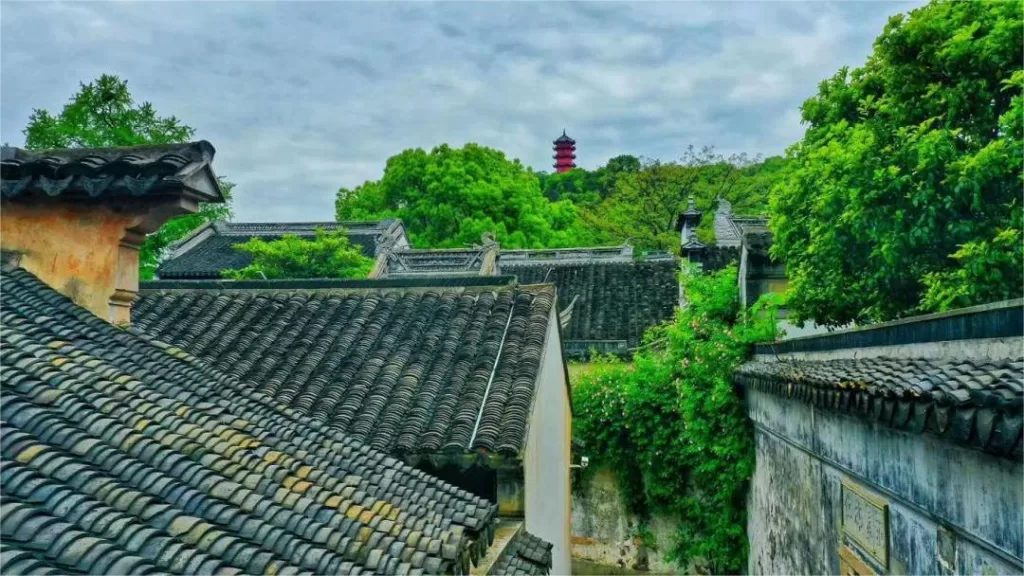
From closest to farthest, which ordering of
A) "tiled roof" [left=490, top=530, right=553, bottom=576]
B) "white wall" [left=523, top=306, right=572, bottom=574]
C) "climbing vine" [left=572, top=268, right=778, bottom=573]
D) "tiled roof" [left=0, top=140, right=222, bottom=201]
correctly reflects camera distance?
"tiled roof" [left=0, top=140, right=222, bottom=201], "tiled roof" [left=490, top=530, right=553, bottom=576], "white wall" [left=523, top=306, right=572, bottom=574], "climbing vine" [left=572, top=268, right=778, bottom=573]

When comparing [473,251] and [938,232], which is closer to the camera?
A: [938,232]

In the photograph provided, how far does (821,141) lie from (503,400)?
18.9 ft

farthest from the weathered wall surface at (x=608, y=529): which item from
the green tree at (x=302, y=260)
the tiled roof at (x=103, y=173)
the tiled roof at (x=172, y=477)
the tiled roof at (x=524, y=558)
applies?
the green tree at (x=302, y=260)

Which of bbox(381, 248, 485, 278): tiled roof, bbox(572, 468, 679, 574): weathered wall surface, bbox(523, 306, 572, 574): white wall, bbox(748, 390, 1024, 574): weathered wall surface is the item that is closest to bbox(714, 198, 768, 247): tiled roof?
bbox(381, 248, 485, 278): tiled roof

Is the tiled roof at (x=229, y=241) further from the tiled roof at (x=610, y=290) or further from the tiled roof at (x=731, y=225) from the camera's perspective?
the tiled roof at (x=731, y=225)

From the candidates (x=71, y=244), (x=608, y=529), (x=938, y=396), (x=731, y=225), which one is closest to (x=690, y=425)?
(x=608, y=529)

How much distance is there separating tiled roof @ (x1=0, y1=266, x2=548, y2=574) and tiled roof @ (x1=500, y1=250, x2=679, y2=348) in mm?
14023

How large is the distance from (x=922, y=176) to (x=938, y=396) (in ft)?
16.4

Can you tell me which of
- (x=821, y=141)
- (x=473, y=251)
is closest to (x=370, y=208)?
(x=473, y=251)

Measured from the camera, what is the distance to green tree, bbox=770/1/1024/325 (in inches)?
278

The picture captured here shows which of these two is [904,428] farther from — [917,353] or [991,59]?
[991,59]

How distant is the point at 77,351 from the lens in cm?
448

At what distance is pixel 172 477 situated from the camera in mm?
3564

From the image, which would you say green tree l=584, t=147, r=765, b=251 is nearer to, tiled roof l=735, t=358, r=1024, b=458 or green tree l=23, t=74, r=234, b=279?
green tree l=23, t=74, r=234, b=279
